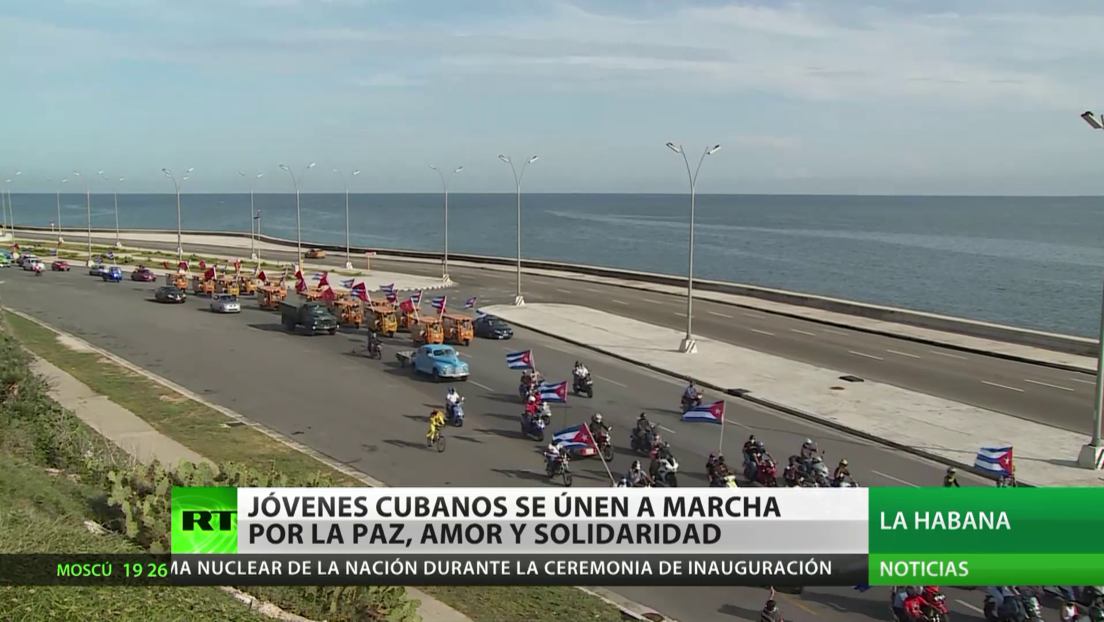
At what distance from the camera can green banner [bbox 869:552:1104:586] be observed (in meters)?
9.22

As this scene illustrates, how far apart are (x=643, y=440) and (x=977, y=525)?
50.0 feet

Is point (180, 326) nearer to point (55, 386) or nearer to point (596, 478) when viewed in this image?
point (55, 386)

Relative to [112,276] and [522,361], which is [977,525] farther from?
[112,276]

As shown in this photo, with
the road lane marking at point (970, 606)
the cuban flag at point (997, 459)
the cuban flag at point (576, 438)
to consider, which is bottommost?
the road lane marking at point (970, 606)

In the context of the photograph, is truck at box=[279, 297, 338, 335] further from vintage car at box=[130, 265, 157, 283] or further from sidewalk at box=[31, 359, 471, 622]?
vintage car at box=[130, 265, 157, 283]

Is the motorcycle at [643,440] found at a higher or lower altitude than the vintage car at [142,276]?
lower

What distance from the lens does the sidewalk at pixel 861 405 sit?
2540cm

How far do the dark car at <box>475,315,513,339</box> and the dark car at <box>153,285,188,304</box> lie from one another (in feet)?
72.2

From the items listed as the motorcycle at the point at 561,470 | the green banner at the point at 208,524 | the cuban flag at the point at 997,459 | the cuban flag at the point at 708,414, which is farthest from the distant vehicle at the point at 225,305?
the green banner at the point at 208,524

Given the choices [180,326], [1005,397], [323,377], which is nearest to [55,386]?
[323,377]

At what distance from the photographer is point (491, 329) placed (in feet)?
141

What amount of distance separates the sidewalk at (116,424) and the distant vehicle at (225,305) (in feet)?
55.5

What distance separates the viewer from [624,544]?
927cm

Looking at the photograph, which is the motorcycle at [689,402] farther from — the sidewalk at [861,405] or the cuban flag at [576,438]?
the cuban flag at [576,438]
